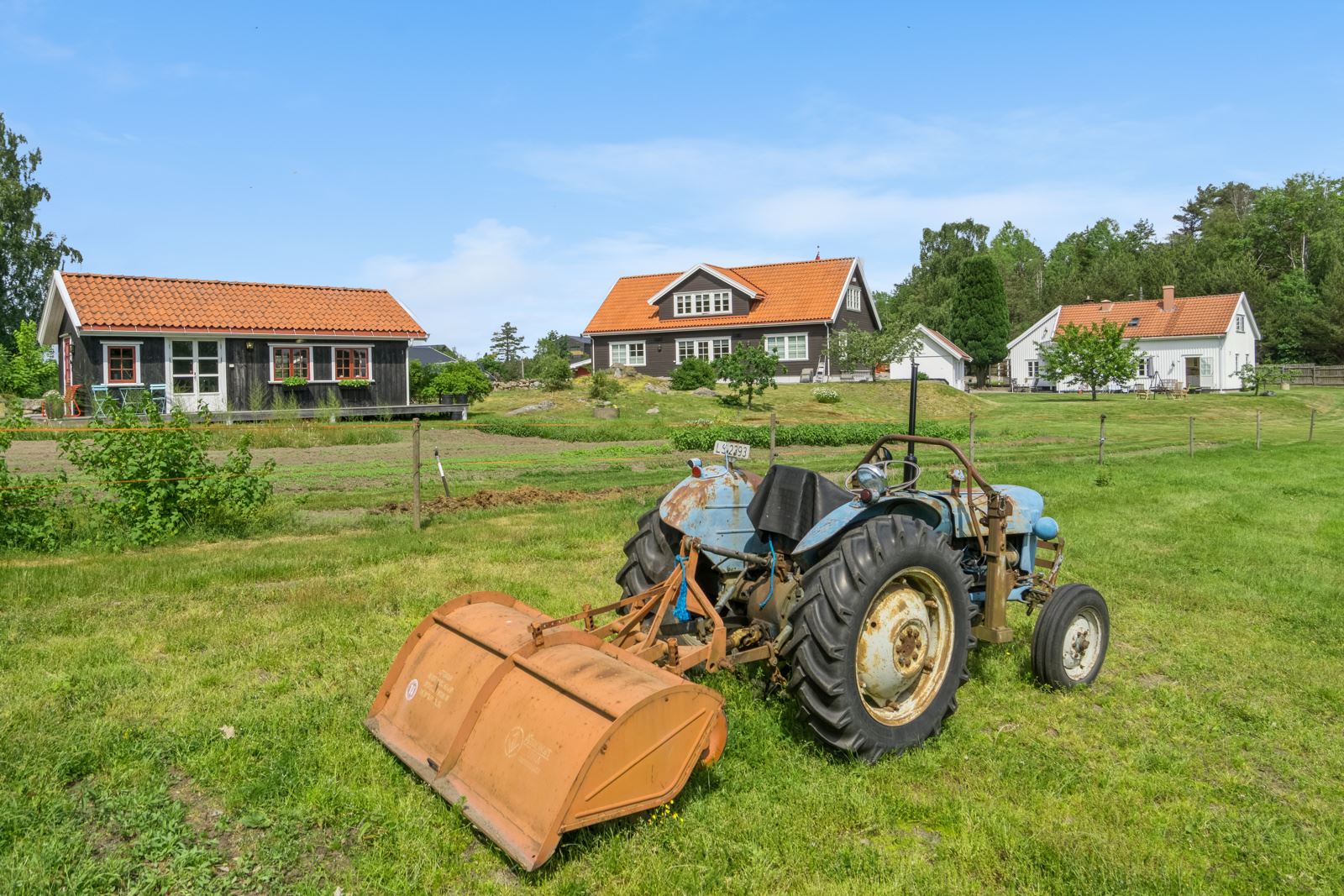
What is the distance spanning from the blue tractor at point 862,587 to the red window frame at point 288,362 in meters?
24.7

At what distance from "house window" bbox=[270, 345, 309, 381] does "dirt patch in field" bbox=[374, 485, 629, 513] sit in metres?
16.5

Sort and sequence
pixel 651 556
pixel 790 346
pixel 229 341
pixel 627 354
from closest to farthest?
pixel 651 556 → pixel 229 341 → pixel 790 346 → pixel 627 354

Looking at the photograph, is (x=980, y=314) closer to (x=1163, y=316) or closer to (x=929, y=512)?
(x=1163, y=316)

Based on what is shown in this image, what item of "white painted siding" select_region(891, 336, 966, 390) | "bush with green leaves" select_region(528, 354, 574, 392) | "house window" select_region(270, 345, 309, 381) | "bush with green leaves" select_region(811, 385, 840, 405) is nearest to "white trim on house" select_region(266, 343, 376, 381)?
"house window" select_region(270, 345, 309, 381)

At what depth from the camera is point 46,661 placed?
539 centimetres

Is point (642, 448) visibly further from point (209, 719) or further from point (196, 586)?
point (209, 719)

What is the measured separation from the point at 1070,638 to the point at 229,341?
2649cm

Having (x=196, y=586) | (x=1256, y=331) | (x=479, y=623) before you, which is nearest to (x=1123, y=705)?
(x=479, y=623)

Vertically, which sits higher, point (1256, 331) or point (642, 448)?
point (1256, 331)

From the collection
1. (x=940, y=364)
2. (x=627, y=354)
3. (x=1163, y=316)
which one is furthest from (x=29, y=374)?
(x=1163, y=316)

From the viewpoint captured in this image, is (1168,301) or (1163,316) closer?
(1163,316)

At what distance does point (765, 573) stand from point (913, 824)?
1.64 m

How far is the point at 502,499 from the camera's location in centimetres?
1276

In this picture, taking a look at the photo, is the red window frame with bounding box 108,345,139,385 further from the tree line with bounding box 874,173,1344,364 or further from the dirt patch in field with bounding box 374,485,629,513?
the tree line with bounding box 874,173,1344,364
